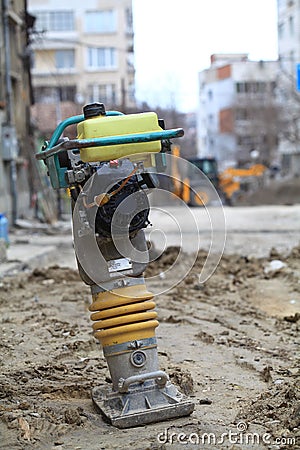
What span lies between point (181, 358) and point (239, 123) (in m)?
Result: 64.0

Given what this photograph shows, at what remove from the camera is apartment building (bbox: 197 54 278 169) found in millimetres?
61219

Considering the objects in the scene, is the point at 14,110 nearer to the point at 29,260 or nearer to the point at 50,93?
the point at 29,260

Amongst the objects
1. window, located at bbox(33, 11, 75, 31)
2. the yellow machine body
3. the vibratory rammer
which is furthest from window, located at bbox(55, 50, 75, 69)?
the yellow machine body

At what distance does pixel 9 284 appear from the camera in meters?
10.0

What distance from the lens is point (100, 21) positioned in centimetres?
6625

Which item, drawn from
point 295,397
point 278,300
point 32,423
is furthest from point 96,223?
point 278,300

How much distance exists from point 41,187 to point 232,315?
14.4 metres

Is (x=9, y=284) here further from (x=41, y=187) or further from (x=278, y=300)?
(x=41, y=187)

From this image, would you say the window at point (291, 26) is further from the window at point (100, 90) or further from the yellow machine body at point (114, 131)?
the yellow machine body at point (114, 131)

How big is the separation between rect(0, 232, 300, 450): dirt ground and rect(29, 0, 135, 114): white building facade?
57.0 metres

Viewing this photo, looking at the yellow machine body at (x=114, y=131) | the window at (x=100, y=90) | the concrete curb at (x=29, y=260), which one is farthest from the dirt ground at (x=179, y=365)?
the window at (x=100, y=90)

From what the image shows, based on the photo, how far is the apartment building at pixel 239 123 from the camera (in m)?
61.2

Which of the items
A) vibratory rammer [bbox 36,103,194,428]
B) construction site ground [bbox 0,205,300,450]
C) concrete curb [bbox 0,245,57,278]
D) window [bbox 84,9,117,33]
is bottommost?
concrete curb [bbox 0,245,57,278]

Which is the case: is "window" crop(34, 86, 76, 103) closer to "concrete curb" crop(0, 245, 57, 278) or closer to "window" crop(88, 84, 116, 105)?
"window" crop(88, 84, 116, 105)
